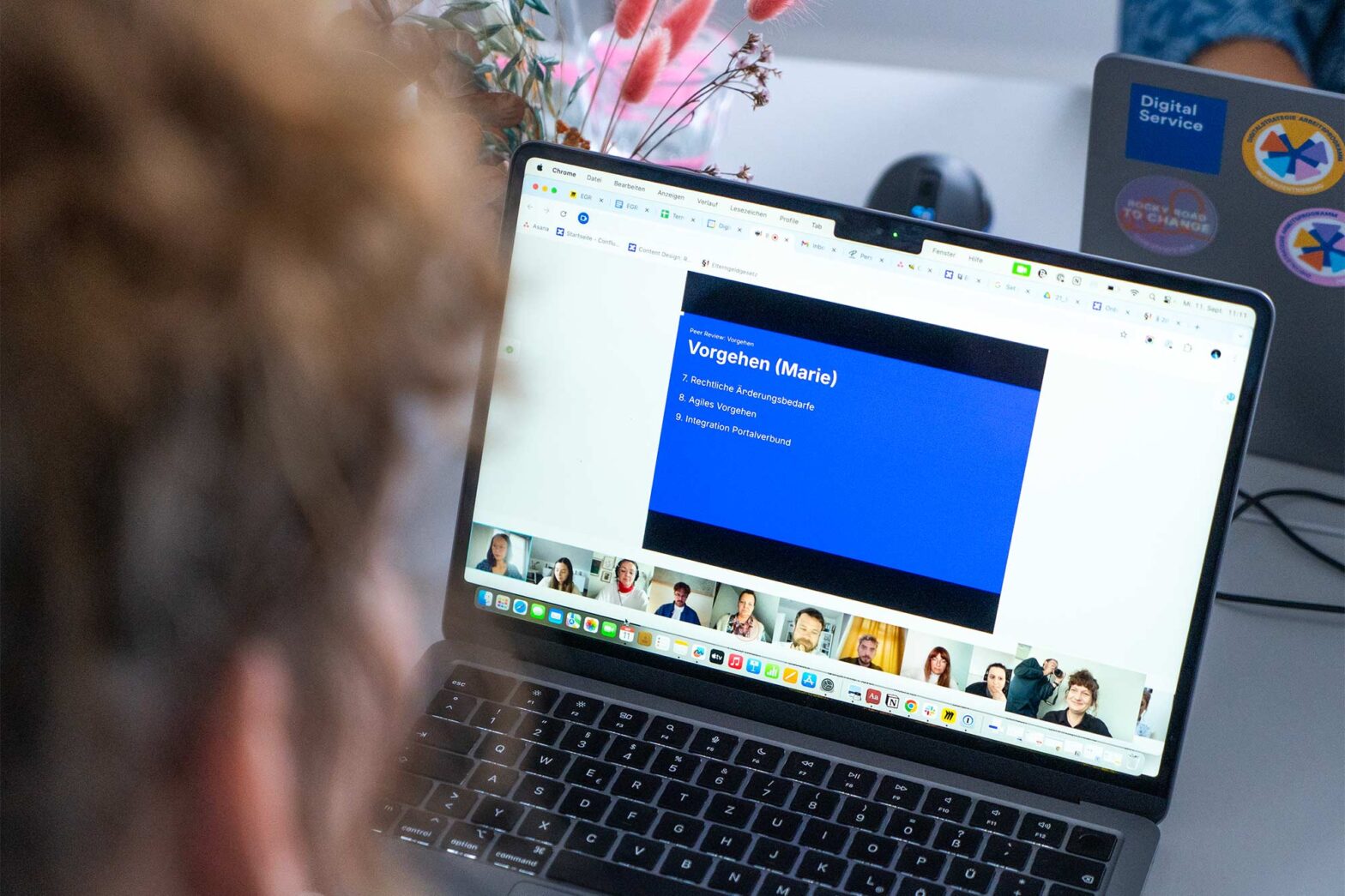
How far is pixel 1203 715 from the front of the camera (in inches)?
32.8

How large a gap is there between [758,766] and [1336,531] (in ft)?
1.73

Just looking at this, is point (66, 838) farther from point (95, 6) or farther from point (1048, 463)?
point (1048, 463)

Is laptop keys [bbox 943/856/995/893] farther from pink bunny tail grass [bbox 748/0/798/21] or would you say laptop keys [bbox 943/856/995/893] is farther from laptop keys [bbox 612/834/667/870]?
pink bunny tail grass [bbox 748/0/798/21]

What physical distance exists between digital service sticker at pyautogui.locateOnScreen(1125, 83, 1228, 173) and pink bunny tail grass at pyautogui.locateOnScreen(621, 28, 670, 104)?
339 millimetres

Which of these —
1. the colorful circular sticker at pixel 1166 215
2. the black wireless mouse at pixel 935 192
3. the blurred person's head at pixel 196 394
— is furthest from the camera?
the black wireless mouse at pixel 935 192

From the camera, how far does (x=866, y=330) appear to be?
0.77 meters

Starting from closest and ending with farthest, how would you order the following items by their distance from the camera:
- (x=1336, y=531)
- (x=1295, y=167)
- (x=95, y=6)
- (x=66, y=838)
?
(x=95, y=6), (x=66, y=838), (x=1295, y=167), (x=1336, y=531)

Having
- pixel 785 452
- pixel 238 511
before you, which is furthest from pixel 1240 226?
pixel 238 511

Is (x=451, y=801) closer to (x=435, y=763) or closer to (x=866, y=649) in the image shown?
(x=435, y=763)

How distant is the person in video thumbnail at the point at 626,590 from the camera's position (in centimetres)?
81

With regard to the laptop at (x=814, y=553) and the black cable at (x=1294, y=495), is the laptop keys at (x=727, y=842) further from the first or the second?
the black cable at (x=1294, y=495)

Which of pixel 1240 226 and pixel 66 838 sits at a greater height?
pixel 1240 226

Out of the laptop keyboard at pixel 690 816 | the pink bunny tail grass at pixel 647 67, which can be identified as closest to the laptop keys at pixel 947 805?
the laptop keyboard at pixel 690 816

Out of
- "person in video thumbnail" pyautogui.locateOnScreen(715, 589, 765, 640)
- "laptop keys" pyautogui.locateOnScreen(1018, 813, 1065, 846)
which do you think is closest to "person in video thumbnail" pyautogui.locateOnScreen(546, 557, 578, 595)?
"person in video thumbnail" pyautogui.locateOnScreen(715, 589, 765, 640)
